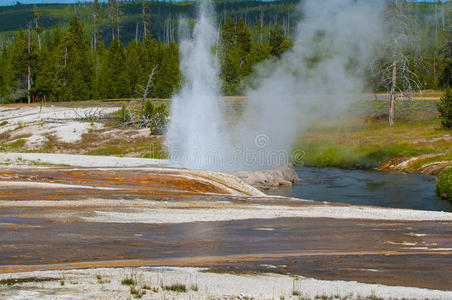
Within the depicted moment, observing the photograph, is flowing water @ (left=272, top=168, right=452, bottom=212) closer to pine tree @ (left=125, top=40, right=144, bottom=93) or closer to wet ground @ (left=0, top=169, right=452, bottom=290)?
wet ground @ (left=0, top=169, right=452, bottom=290)

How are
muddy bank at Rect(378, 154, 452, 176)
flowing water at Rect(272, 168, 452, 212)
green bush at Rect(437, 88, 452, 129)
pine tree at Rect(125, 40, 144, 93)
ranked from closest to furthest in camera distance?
flowing water at Rect(272, 168, 452, 212) < muddy bank at Rect(378, 154, 452, 176) < green bush at Rect(437, 88, 452, 129) < pine tree at Rect(125, 40, 144, 93)

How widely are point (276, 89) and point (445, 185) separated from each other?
18.9 meters

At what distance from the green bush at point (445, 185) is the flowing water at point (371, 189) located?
0.98ft

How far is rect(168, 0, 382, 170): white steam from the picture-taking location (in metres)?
34.5

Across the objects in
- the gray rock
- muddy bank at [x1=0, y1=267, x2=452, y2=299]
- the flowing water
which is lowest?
the flowing water

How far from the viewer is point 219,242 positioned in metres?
11.2

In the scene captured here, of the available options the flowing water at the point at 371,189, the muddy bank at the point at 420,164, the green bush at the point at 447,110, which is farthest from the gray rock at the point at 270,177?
the green bush at the point at 447,110

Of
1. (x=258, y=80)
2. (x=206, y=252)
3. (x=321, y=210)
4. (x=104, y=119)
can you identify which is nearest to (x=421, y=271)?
(x=206, y=252)

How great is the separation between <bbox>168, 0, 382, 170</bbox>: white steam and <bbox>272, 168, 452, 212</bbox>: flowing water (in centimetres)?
463

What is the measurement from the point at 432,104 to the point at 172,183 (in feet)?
117

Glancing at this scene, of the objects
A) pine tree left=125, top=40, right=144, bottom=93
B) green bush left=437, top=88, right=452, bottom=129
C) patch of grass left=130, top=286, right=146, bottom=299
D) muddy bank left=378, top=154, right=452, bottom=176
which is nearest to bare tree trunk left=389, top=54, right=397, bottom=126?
green bush left=437, top=88, right=452, bottom=129

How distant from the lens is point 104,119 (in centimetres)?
4922

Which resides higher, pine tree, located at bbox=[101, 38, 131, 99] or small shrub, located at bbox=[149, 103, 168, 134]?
pine tree, located at bbox=[101, 38, 131, 99]

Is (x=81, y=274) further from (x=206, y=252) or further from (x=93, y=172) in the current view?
(x=93, y=172)
